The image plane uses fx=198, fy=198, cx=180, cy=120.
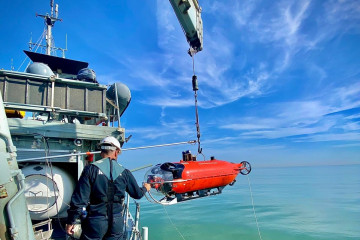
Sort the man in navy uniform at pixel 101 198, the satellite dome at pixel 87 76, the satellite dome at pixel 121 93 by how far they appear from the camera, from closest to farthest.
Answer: the man in navy uniform at pixel 101 198 → the satellite dome at pixel 87 76 → the satellite dome at pixel 121 93

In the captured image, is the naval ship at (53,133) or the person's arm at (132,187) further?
the naval ship at (53,133)

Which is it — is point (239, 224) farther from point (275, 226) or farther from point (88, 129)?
point (88, 129)

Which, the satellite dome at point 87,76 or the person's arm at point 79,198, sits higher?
the satellite dome at point 87,76

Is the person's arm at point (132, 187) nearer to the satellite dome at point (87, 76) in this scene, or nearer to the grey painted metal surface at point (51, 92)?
the grey painted metal surface at point (51, 92)

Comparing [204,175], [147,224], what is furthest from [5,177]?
[147,224]

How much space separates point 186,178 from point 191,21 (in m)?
4.79


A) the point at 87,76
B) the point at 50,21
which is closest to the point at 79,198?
the point at 87,76

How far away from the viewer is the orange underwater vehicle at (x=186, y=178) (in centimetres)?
501

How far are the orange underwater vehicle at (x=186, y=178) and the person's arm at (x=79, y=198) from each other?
7.52ft

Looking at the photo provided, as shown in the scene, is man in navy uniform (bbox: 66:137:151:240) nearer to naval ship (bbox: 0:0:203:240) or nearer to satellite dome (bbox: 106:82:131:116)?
naval ship (bbox: 0:0:203:240)

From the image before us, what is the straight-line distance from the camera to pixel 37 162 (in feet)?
19.6

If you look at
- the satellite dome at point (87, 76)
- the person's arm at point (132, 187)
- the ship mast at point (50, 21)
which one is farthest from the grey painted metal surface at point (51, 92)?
the ship mast at point (50, 21)

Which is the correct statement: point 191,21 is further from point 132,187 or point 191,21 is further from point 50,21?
point 50,21

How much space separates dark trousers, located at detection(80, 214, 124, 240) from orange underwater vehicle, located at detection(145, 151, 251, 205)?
6.30 feet
